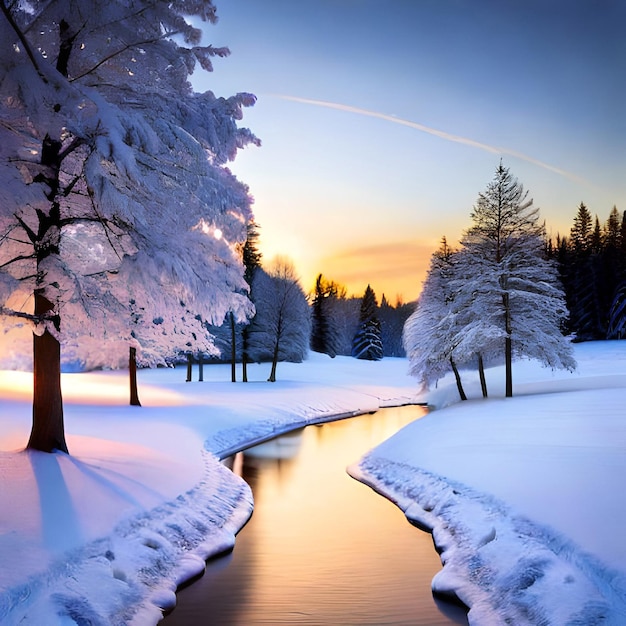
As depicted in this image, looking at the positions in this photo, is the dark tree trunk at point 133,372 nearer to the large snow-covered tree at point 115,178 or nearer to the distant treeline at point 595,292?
the large snow-covered tree at point 115,178

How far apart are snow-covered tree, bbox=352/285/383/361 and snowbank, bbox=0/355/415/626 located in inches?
1939

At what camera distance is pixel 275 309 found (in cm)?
3912

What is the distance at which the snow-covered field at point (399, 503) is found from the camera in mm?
5992

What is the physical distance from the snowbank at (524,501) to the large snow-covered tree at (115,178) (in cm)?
595

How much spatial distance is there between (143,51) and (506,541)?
10.4 m

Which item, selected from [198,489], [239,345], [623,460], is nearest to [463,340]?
[623,460]

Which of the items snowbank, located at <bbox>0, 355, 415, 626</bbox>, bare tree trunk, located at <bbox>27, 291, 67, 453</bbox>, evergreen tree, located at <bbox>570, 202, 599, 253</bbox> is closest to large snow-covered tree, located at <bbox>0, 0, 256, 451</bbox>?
bare tree trunk, located at <bbox>27, 291, 67, 453</bbox>

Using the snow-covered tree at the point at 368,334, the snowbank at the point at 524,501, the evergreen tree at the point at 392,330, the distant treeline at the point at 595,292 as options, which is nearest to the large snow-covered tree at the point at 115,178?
the snowbank at the point at 524,501

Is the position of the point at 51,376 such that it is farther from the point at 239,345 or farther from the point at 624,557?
the point at 239,345

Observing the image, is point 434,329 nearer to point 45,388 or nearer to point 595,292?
point 45,388

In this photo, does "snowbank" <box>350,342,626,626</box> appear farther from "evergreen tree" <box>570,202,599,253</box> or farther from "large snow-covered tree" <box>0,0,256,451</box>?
"evergreen tree" <box>570,202,599,253</box>

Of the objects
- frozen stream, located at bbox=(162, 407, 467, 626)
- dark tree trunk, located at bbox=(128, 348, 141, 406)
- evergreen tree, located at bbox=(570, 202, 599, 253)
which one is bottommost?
frozen stream, located at bbox=(162, 407, 467, 626)

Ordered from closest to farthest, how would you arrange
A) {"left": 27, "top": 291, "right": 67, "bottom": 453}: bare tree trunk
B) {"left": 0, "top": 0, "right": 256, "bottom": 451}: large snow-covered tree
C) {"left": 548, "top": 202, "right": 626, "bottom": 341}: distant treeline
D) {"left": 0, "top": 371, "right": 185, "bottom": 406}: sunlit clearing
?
1. {"left": 0, "top": 0, "right": 256, "bottom": 451}: large snow-covered tree
2. {"left": 27, "top": 291, "right": 67, "bottom": 453}: bare tree trunk
3. {"left": 0, "top": 371, "right": 185, "bottom": 406}: sunlit clearing
4. {"left": 548, "top": 202, "right": 626, "bottom": 341}: distant treeline

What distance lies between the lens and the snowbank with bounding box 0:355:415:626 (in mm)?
5883
